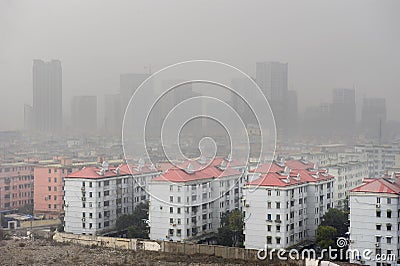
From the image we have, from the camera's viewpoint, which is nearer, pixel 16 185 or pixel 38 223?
pixel 38 223

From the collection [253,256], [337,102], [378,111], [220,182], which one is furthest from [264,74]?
[253,256]

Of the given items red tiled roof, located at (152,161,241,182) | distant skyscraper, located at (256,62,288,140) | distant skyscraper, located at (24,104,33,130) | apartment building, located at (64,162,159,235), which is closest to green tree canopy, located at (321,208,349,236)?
red tiled roof, located at (152,161,241,182)

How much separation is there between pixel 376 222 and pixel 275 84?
4.97 metres

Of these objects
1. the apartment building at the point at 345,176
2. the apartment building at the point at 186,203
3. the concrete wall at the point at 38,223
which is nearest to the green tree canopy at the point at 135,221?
the apartment building at the point at 186,203

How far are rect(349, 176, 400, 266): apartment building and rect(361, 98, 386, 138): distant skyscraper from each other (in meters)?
5.11

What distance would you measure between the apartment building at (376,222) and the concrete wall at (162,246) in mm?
987

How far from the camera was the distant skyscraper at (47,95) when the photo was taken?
11766mm

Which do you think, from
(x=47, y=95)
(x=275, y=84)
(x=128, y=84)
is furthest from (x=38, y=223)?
(x=47, y=95)

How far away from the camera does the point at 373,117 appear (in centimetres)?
989

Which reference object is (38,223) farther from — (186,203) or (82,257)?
(186,203)

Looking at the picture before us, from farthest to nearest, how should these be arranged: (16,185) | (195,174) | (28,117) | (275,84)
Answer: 1. (28,117)
2. (275,84)
3. (16,185)
4. (195,174)

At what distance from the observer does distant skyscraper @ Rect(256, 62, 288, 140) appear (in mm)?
9102

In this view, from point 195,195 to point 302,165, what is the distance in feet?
6.02

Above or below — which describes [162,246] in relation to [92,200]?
below
